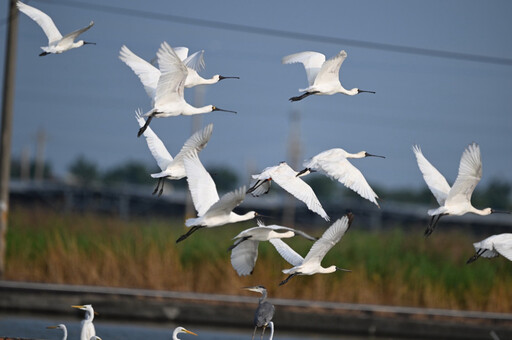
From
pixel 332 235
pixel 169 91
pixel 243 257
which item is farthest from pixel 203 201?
pixel 332 235

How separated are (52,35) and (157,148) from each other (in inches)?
58.5

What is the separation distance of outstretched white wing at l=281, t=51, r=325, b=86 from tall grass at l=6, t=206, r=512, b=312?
5.37m

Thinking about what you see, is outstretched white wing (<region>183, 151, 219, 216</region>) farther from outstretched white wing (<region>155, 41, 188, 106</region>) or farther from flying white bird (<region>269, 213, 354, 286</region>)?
flying white bird (<region>269, 213, 354, 286</region>)

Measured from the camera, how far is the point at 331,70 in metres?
9.41

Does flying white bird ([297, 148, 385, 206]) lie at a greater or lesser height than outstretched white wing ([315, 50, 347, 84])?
lesser

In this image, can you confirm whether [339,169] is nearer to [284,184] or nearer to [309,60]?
[284,184]

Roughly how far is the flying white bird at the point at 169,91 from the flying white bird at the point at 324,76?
1.15 metres

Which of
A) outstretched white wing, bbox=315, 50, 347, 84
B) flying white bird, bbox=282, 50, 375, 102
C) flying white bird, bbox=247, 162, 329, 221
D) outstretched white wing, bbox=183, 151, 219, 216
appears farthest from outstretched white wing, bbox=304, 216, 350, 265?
outstretched white wing, bbox=315, 50, 347, 84

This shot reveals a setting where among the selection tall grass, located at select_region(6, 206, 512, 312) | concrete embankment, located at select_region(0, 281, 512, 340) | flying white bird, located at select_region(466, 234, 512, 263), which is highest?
flying white bird, located at select_region(466, 234, 512, 263)

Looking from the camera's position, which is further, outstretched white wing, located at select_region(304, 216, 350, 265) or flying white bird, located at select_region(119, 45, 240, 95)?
flying white bird, located at select_region(119, 45, 240, 95)

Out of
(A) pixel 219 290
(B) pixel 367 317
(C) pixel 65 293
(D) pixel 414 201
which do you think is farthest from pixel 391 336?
(D) pixel 414 201

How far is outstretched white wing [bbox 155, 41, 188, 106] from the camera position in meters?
8.39

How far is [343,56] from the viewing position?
9141 millimetres

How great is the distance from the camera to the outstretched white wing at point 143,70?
9.54 meters
